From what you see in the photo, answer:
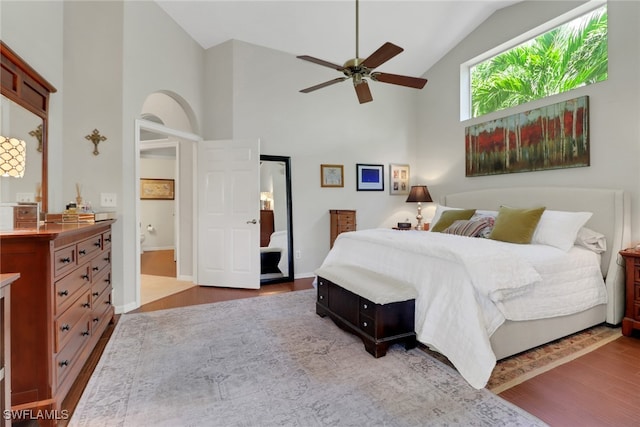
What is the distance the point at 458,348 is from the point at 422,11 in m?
4.20

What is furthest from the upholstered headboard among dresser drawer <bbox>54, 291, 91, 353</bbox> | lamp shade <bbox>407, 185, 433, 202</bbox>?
dresser drawer <bbox>54, 291, 91, 353</bbox>

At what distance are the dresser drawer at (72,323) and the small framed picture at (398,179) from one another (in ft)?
15.0

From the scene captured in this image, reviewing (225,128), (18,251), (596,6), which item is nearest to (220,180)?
(225,128)

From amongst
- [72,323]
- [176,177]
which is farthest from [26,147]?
[176,177]

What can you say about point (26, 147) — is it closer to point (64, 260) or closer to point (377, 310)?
point (64, 260)

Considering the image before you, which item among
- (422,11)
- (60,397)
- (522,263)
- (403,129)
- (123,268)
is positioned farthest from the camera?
(403,129)

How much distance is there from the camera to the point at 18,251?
5.05ft

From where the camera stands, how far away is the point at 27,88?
245cm

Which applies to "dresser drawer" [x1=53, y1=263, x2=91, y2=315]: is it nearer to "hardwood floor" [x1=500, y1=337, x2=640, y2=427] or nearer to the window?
"hardwood floor" [x1=500, y1=337, x2=640, y2=427]

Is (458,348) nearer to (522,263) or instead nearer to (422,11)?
(522,263)

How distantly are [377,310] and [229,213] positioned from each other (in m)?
2.70

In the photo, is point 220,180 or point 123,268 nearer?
point 123,268

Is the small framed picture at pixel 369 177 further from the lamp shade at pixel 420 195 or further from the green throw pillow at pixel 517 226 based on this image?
the green throw pillow at pixel 517 226

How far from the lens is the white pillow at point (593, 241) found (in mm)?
2986
